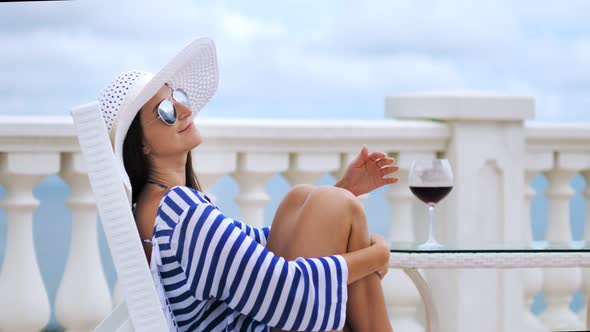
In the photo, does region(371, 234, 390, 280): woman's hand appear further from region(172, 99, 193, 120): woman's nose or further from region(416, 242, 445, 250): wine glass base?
region(416, 242, 445, 250): wine glass base

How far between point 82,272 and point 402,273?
1129 mm

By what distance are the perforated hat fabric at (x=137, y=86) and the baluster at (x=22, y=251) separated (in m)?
1.15

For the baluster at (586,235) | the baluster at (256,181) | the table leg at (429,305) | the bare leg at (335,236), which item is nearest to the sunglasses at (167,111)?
the bare leg at (335,236)

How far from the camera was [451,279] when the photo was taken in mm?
3799

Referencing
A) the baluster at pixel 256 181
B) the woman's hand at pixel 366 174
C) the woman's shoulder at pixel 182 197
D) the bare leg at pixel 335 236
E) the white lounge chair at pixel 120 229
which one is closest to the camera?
the white lounge chair at pixel 120 229

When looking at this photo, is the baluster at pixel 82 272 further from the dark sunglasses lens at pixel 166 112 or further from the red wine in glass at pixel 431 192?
the dark sunglasses lens at pixel 166 112

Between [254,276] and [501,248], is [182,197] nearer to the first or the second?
[254,276]

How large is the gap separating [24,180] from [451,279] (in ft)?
4.91

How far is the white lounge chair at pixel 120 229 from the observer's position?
1945 millimetres

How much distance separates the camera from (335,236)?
2166mm

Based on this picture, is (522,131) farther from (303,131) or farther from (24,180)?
(24,180)

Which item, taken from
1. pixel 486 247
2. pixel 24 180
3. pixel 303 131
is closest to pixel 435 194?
pixel 486 247

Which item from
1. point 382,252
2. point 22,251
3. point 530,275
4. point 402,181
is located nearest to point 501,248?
point 382,252

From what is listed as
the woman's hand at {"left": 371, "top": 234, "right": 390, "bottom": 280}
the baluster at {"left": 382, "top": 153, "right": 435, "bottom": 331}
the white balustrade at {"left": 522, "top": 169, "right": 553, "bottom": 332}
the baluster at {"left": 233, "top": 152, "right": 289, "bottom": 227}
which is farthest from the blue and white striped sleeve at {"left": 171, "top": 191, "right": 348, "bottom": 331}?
the white balustrade at {"left": 522, "top": 169, "right": 553, "bottom": 332}
